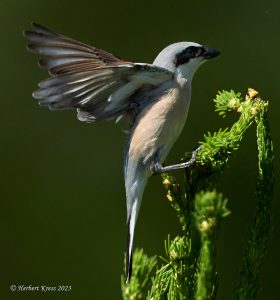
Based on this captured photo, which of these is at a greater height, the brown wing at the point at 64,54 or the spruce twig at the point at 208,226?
the brown wing at the point at 64,54

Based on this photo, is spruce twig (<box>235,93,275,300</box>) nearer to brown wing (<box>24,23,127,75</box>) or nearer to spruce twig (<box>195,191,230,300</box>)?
spruce twig (<box>195,191,230,300</box>)

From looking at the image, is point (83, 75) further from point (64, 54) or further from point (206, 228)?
point (206, 228)

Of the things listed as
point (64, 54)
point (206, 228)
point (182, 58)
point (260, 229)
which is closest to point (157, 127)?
point (182, 58)

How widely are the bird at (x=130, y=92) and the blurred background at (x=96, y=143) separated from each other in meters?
0.63

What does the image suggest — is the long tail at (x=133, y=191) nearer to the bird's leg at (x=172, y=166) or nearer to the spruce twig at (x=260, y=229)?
the bird's leg at (x=172, y=166)

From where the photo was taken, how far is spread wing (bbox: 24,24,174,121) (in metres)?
1.86

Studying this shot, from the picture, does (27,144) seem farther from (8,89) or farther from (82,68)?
(82,68)

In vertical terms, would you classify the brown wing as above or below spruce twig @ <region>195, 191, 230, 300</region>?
above

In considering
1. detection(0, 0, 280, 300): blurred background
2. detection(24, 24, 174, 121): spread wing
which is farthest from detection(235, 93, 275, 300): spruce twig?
detection(0, 0, 280, 300): blurred background

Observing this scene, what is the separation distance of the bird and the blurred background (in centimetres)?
63

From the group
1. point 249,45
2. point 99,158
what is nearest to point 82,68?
point 99,158

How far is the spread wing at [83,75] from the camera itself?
6.11 feet

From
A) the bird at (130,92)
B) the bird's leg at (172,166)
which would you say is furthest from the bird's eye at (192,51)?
the bird's leg at (172,166)

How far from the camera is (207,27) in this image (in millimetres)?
3096
